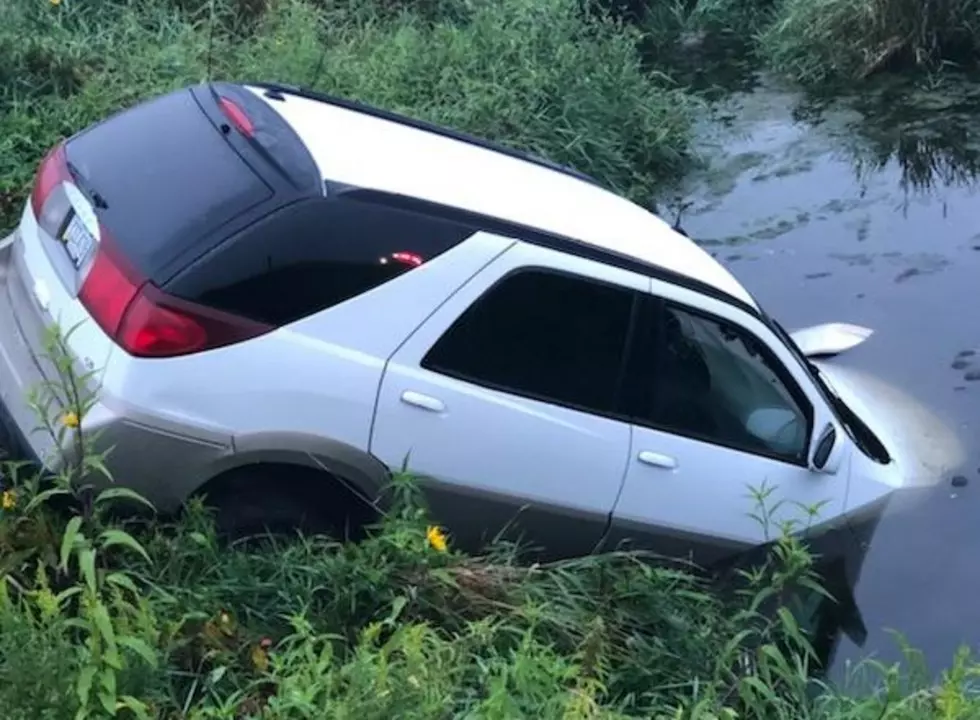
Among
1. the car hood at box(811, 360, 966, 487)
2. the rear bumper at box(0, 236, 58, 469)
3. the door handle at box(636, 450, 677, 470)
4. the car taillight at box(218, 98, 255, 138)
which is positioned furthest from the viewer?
the car hood at box(811, 360, 966, 487)

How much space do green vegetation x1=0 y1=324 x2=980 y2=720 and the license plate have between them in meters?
0.43

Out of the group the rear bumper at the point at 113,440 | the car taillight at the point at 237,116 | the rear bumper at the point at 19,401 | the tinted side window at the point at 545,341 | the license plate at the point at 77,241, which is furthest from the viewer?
the car taillight at the point at 237,116

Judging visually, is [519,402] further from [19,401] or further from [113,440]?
[19,401]

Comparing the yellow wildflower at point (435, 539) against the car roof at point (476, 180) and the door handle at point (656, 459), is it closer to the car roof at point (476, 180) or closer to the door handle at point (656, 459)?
the door handle at point (656, 459)

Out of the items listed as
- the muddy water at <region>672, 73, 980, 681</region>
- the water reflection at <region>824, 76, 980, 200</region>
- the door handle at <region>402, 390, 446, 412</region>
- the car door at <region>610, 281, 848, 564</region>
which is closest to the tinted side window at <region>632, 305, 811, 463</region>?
the car door at <region>610, 281, 848, 564</region>

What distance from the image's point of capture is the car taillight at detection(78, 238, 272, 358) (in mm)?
4102

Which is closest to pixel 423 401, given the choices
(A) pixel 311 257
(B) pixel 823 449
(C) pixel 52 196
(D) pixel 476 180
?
(A) pixel 311 257

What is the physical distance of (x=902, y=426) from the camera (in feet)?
22.5

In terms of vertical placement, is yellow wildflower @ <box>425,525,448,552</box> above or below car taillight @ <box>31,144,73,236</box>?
below

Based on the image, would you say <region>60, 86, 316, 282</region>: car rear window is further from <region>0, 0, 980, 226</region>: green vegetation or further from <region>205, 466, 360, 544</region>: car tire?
<region>0, 0, 980, 226</region>: green vegetation

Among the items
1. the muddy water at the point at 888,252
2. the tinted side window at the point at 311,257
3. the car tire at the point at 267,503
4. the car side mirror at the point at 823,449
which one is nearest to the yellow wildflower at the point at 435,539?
the car tire at the point at 267,503

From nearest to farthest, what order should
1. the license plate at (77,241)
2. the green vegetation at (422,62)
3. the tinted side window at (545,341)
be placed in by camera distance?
1. the license plate at (77,241)
2. the tinted side window at (545,341)
3. the green vegetation at (422,62)

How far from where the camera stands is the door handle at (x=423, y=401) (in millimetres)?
4363

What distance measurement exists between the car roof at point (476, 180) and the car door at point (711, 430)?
19cm
